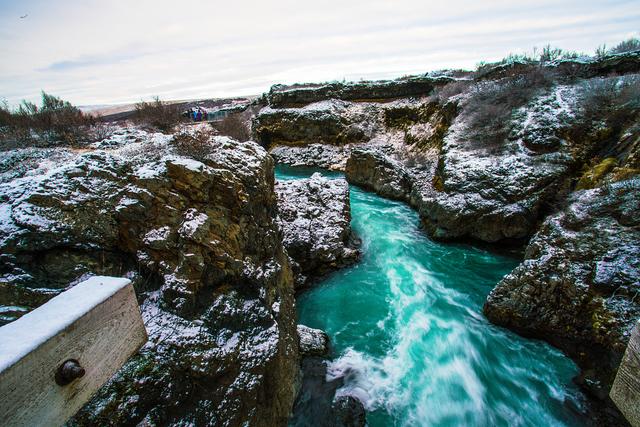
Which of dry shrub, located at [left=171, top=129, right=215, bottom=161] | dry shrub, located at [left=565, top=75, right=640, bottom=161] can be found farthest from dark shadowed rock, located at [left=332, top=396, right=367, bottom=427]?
dry shrub, located at [left=565, top=75, right=640, bottom=161]

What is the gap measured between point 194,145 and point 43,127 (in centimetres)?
1336

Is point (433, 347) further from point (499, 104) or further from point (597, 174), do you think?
point (499, 104)

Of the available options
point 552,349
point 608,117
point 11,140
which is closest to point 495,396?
point 552,349

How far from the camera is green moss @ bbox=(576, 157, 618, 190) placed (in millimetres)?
7535

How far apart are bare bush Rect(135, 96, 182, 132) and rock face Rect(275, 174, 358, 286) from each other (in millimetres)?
10018

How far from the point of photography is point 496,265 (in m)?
8.48

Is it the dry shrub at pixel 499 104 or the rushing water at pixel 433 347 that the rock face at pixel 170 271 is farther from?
the dry shrub at pixel 499 104

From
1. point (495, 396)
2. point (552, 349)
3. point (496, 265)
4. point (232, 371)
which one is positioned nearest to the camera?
point (232, 371)

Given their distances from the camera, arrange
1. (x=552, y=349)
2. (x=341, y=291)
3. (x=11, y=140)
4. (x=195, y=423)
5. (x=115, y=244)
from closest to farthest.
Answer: (x=195, y=423) < (x=115, y=244) < (x=552, y=349) < (x=341, y=291) < (x=11, y=140)

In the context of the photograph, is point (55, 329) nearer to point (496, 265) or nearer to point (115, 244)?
point (115, 244)

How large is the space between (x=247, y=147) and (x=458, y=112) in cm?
1221

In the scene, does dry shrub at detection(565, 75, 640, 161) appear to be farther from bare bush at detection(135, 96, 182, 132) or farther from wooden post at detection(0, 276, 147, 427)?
bare bush at detection(135, 96, 182, 132)

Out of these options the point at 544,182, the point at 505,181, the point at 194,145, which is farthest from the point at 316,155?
the point at 194,145

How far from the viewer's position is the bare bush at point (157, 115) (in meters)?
16.3
